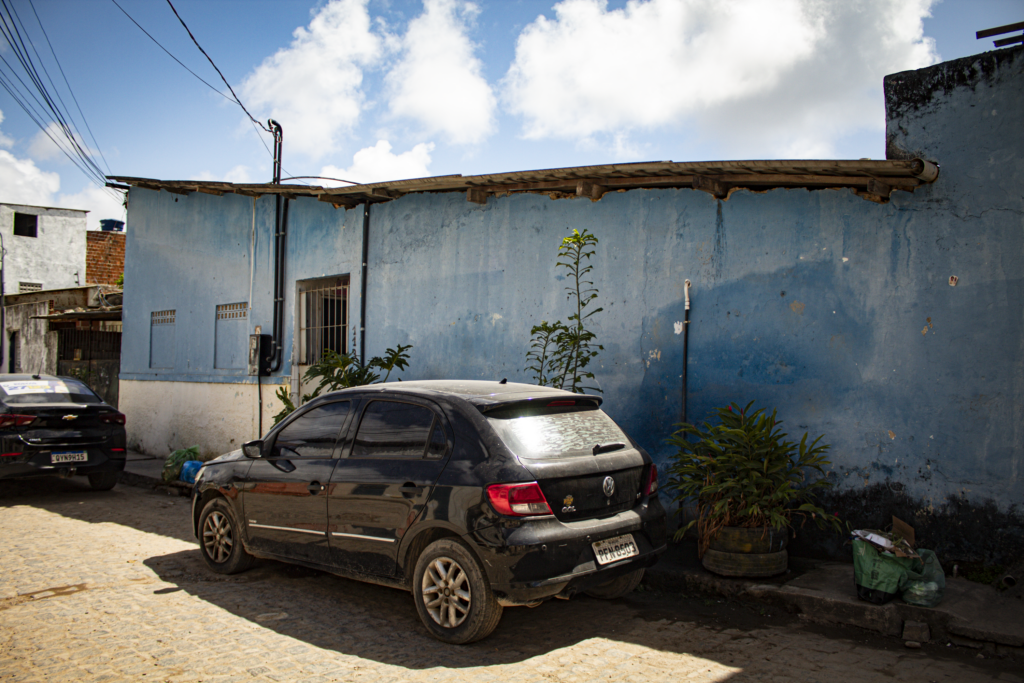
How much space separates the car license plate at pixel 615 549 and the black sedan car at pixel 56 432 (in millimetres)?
7829

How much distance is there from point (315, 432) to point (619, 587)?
8.14 feet

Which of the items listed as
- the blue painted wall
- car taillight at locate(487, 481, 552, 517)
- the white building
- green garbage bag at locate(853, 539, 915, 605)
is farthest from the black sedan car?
the white building

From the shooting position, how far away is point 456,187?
8617 millimetres

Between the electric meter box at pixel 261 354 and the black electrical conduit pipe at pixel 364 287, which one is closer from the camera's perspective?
the black electrical conduit pipe at pixel 364 287

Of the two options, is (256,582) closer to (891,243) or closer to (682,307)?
(682,307)

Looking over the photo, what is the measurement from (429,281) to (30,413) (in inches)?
209

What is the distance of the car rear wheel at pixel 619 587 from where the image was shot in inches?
190

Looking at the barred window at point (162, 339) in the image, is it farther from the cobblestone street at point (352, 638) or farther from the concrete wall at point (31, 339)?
the cobblestone street at point (352, 638)

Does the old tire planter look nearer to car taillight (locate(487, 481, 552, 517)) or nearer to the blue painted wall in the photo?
the blue painted wall

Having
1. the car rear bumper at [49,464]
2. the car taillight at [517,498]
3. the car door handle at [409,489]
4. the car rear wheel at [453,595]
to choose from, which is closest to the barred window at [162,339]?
the car rear bumper at [49,464]

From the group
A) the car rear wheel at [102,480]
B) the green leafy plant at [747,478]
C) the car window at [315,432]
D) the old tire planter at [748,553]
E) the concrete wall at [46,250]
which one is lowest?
the car rear wheel at [102,480]

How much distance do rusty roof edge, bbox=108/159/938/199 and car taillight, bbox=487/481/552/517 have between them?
3.44m

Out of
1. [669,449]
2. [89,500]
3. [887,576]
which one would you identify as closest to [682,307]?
[669,449]

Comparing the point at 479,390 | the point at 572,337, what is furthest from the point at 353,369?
the point at 479,390
